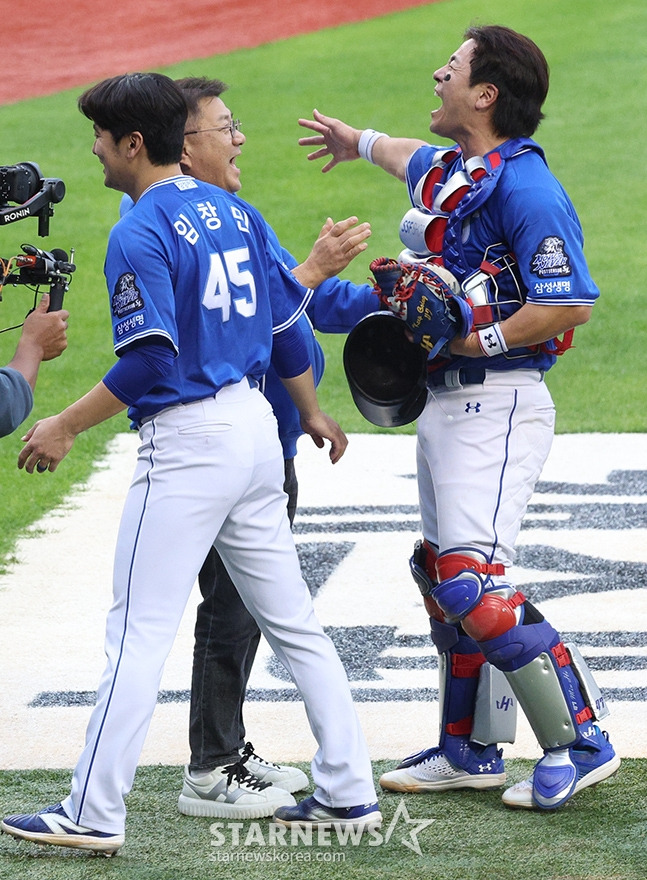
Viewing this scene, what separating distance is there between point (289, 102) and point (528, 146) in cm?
1892

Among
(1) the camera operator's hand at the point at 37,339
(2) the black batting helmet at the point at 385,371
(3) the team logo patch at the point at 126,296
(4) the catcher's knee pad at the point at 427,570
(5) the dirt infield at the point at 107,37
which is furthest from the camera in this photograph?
(5) the dirt infield at the point at 107,37

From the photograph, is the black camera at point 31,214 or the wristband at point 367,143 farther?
the wristband at point 367,143

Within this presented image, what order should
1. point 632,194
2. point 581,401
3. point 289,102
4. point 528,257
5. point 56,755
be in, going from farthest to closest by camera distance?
point 289,102 < point 632,194 < point 581,401 < point 56,755 < point 528,257

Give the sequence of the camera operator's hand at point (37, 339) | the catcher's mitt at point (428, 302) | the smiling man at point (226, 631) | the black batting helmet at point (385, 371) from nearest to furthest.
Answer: the camera operator's hand at point (37, 339) → the catcher's mitt at point (428, 302) → the smiling man at point (226, 631) → the black batting helmet at point (385, 371)

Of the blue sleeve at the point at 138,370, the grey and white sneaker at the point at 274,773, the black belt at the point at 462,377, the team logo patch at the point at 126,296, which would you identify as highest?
the team logo patch at the point at 126,296

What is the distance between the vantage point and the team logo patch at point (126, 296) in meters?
3.24

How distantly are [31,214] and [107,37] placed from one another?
2058 centimetres

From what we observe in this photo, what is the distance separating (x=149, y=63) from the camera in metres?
22.4

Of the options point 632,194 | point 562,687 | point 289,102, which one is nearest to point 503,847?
point 562,687

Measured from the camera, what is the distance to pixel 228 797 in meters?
3.76

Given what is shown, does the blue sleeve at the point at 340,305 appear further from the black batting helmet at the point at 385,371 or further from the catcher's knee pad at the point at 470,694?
the catcher's knee pad at the point at 470,694

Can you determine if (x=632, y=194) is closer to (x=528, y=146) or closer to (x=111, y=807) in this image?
(x=528, y=146)

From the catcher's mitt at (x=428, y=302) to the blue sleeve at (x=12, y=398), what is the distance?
3.28 ft

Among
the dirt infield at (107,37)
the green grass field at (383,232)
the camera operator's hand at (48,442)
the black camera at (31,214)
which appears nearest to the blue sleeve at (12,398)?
the camera operator's hand at (48,442)
